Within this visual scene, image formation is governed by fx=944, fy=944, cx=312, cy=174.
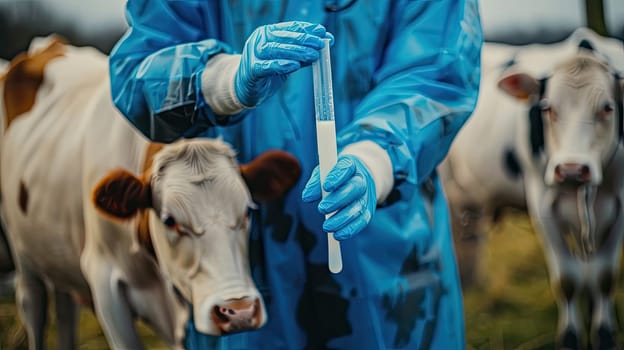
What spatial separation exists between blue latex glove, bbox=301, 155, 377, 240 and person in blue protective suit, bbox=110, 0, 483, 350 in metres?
0.05

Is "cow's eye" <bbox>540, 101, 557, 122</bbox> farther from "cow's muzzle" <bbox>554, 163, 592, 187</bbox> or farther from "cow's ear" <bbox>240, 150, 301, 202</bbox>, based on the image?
"cow's ear" <bbox>240, 150, 301, 202</bbox>

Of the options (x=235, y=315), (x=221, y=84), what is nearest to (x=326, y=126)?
(x=221, y=84)

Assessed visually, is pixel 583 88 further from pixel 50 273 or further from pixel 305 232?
pixel 50 273

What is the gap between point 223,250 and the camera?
5.57 feet

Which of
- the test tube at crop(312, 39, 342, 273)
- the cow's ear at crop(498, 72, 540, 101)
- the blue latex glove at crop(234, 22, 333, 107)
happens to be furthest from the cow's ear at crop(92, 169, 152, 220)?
the cow's ear at crop(498, 72, 540, 101)

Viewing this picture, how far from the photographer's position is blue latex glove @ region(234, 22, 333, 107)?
1.41 meters

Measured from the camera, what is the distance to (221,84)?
60.7 inches

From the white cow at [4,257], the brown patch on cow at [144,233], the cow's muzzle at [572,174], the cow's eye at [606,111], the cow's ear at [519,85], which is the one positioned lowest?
the white cow at [4,257]

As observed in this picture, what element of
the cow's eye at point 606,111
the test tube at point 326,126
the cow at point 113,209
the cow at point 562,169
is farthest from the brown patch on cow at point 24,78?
the cow's eye at point 606,111

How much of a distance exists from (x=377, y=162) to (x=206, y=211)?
0.38 metres

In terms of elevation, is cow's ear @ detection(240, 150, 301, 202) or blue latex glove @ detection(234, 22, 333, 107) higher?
blue latex glove @ detection(234, 22, 333, 107)

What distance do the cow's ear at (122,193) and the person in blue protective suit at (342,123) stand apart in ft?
0.33

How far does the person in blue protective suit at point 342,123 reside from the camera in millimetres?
1549

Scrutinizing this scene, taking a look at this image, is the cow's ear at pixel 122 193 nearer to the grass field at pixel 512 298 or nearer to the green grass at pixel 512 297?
the grass field at pixel 512 298
